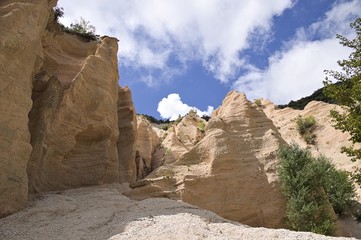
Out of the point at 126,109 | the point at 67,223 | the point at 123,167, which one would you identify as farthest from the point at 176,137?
the point at 67,223

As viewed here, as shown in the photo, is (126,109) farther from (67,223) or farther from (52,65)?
(67,223)

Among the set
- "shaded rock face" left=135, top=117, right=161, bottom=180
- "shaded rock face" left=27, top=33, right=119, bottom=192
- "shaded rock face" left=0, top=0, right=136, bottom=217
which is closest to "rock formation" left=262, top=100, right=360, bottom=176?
"shaded rock face" left=135, top=117, right=161, bottom=180

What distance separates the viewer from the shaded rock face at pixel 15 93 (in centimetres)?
1263

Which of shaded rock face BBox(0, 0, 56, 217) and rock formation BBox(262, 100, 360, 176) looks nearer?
shaded rock face BBox(0, 0, 56, 217)

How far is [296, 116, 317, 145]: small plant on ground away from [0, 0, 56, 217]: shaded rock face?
124 feet

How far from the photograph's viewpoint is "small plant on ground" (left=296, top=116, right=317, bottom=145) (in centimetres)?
4678

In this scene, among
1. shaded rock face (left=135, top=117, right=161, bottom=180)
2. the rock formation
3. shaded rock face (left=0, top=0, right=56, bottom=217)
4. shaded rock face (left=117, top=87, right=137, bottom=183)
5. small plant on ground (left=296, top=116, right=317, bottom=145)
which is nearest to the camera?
A: shaded rock face (left=0, top=0, right=56, bottom=217)

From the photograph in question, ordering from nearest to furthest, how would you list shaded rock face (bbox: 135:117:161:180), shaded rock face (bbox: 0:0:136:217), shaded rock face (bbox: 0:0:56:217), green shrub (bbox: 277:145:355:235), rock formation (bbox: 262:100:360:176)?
shaded rock face (bbox: 0:0:56:217) < shaded rock face (bbox: 0:0:136:217) < green shrub (bbox: 277:145:355:235) < shaded rock face (bbox: 135:117:161:180) < rock formation (bbox: 262:100:360:176)

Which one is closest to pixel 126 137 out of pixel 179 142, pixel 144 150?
pixel 144 150

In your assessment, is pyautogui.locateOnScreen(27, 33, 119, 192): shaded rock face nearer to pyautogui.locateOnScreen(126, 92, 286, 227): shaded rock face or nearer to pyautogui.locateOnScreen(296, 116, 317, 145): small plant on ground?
pyautogui.locateOnScreen(126, 92, 286, 227): shaded rock face

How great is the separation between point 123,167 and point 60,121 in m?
5.93

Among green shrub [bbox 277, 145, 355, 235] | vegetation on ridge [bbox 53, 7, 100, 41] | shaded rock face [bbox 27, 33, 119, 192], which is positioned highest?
vegetation on ridge [bbox 53, 7, 100, 41]

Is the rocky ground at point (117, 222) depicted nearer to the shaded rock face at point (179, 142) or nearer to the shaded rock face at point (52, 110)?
the shaded rock face at point (52, 110)

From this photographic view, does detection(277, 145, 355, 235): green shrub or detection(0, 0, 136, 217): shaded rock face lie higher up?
detection(0, 0, 136, 217): shaded rock face
